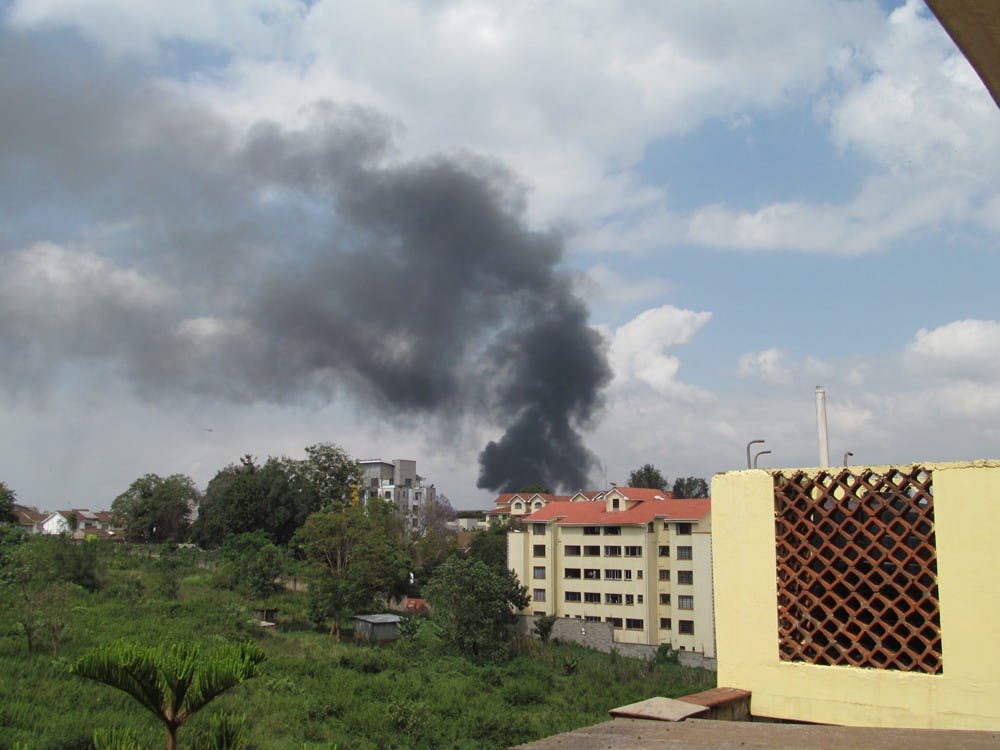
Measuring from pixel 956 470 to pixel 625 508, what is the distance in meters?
32.5

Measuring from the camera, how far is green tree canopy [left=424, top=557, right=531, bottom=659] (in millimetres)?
27938

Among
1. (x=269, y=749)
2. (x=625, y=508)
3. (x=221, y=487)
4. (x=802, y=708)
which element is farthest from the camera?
(x=221, y=487)

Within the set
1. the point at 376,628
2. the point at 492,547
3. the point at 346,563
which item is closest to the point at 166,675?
the point at 376,628

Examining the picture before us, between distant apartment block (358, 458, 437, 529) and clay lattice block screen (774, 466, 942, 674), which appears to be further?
distant apartment block (358, 458, 437, 529)

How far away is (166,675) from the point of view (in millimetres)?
6699

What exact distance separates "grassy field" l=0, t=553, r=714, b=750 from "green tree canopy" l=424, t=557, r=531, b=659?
773mm

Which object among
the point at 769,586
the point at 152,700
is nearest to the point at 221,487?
the point at 152,700

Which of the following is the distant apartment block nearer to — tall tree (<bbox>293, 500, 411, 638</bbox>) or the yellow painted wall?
tall tree (<bbox>293, 500, 411, 638</bbox>)

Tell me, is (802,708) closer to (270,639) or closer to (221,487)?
(270,639)

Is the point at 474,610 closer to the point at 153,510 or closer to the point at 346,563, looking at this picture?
the point at 346,563

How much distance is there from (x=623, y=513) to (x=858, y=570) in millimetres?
31080

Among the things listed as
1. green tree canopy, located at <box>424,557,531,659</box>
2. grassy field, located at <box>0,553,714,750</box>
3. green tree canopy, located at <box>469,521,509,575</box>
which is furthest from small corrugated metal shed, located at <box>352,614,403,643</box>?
green tree canopy, located at <box>469,521,509,575</box>

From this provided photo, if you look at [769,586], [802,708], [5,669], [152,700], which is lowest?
[5,669]

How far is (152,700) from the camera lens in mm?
6809
